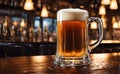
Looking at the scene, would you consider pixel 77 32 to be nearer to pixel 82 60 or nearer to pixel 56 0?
pixel 82 60

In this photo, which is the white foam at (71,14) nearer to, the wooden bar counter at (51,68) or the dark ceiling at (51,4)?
the wooden bar counter at (51,68)

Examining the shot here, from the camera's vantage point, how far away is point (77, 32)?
1171mm

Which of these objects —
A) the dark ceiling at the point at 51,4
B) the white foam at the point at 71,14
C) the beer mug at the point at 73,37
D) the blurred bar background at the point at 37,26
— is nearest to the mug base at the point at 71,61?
the beer mug at the point at 73,37

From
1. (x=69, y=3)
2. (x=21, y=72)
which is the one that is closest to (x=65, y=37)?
(x=21, y=72)

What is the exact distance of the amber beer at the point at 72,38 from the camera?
3.79 feet

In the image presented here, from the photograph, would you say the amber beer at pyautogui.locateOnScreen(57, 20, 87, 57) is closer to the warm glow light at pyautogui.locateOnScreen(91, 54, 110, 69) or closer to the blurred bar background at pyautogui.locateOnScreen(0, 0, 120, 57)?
the warm glow light at pyautogui.locateOnScreen(91, 54, 110, 69)

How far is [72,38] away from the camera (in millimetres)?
1165

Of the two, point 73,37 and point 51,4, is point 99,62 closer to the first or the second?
point 73,37

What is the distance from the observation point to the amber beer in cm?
116

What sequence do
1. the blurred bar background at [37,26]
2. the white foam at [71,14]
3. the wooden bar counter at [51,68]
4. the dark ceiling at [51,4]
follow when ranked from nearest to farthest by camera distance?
the wooden bar counter at [51,68]
the white foam at [71,14]
the blurred bar background at [37,26]
the dark ceiling at [51,4]

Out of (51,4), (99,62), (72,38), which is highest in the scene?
(51,4)

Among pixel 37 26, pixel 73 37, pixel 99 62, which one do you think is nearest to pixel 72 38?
pixel 73 37

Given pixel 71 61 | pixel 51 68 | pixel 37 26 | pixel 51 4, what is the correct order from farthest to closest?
pixel 51 4
pixel 37 26
pixel 71 61
pixel 51 68

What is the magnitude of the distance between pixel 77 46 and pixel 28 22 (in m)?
7.66
